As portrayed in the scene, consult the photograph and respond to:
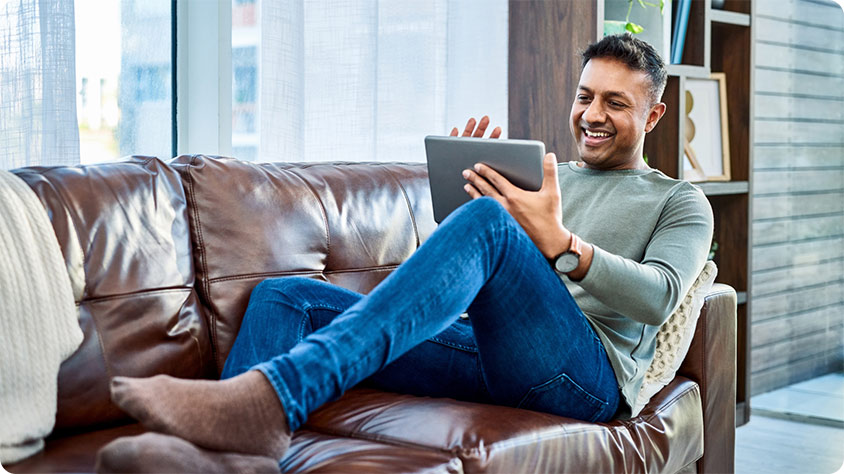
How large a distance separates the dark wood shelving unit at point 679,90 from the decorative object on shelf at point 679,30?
0.17 feet

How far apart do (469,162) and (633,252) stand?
0.42 metres

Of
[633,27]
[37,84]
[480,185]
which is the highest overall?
[633,27]

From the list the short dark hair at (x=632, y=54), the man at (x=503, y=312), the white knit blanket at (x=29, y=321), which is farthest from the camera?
the short dark hair at (x=632, y=54)

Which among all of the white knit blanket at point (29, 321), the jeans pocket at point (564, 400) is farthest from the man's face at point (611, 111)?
the white knit blanket at point (29, 321)

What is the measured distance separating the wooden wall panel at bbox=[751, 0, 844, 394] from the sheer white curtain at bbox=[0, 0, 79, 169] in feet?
7.96

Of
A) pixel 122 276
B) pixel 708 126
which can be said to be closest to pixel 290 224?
pixel 122 276

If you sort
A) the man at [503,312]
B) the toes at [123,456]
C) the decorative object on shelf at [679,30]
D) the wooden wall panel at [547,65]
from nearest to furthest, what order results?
1. the toes at [123,456]
2. the man at [503,312]
3. the wooden wall panel at [547,65]
4. the decorative object on shelf at [679,30]

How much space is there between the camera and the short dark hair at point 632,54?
199cm

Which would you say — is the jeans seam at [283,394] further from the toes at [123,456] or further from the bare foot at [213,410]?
the toes at [123,456]

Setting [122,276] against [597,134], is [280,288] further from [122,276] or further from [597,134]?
[597,134]

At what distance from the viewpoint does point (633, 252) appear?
1880mm

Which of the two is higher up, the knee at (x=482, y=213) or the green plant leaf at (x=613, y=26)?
the green plant leaf at (x=613, y=26)

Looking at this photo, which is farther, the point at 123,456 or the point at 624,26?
the point at 624,26

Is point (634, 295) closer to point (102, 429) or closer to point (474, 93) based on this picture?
point (102, 429)
